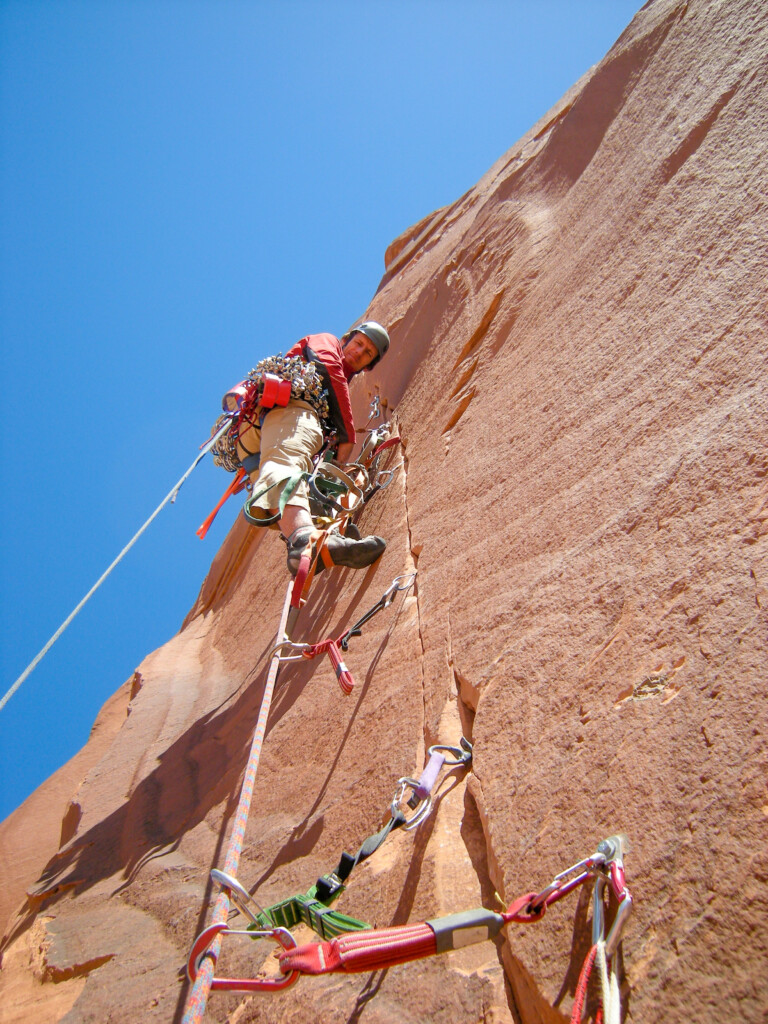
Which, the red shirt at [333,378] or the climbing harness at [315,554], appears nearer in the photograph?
the climbing harness at [315,554]

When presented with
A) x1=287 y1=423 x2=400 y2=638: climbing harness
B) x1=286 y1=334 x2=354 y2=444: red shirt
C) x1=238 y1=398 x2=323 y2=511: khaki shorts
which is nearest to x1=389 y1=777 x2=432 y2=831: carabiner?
x1=287 y1=423 x2=400 y2=638: climbing harness

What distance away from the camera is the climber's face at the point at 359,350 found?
5.02 meters

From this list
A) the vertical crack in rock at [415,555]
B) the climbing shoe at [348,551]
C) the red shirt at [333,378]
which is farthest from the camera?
the red shirt at [333,378]

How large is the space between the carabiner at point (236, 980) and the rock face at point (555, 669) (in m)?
0.21

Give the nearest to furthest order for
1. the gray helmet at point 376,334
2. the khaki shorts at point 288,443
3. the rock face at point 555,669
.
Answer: the rock face at point 555,669 < the khaki shorts at point 288,443 < the gray helmet at point 376,334

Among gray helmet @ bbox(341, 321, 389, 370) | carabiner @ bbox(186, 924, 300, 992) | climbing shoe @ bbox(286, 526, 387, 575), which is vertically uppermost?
gray helmet @ bbox(341, 321, 389, 370)

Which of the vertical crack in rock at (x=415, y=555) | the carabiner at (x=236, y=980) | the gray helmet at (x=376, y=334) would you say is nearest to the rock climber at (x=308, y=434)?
the gray helmet at (x=376, y=334)

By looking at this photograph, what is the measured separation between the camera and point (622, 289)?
275cm

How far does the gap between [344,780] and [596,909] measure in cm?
121

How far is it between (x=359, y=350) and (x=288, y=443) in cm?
135

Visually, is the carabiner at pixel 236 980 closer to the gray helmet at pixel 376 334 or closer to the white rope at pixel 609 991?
the white rope at pixel 609 991

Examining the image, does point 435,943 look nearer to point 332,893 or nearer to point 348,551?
point 332,893

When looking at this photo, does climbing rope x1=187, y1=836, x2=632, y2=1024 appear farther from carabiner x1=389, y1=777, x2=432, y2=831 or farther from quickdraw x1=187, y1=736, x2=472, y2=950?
carabiner x1=389, y1=777, x2=432, y2=831

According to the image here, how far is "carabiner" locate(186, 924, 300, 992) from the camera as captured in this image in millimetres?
1111
